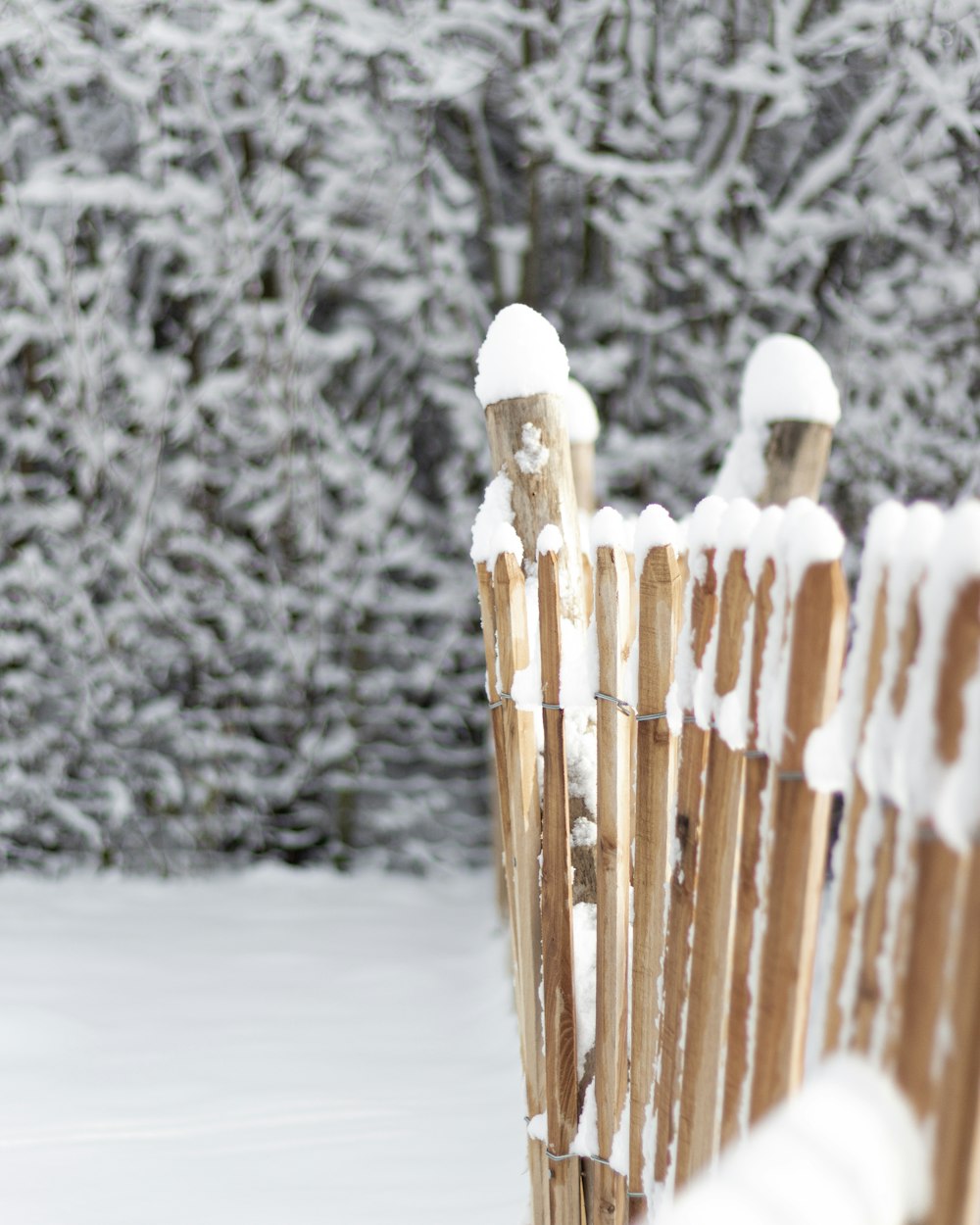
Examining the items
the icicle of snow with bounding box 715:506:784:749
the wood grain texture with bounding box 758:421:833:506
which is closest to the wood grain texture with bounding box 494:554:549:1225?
the icicle of snow with bounding box 715:506:784:749

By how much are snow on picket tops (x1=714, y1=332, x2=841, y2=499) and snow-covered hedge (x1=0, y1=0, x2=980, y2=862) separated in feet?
6.49

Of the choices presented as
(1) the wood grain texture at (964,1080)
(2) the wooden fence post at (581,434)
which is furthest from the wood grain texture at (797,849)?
(2) the wooden fence post at (581,434)

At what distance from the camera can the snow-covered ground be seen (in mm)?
2129

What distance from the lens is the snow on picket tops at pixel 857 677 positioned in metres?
0.85

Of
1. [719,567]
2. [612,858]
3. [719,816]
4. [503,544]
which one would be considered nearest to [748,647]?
[719,567]

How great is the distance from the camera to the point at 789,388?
2.55m

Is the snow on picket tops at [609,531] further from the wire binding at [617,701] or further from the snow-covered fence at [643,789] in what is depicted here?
the wire binding at [617,701]

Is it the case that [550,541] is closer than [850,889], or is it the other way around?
[850,889]

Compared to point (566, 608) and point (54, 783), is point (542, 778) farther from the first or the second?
point (54, 783)

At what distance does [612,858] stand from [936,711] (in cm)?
82

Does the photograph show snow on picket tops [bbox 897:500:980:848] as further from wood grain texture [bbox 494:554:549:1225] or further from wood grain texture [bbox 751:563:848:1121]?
wood grain texture [bbox 494:554:549:1225]

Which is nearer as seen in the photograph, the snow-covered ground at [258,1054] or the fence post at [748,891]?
the fence post at [748,891]

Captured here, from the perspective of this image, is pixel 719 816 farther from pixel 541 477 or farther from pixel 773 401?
pixel 773 401

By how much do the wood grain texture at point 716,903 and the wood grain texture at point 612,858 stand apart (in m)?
0.30
